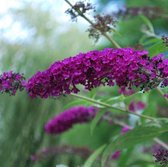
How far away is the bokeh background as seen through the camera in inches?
142

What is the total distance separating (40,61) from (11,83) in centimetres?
317

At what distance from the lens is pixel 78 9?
111 centimetres

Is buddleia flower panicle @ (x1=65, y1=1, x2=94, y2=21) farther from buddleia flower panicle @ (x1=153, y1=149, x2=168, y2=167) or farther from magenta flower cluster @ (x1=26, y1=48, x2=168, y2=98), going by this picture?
buddleia flower panicle @ (x1=153, y1=149, x2=168, y2=167)

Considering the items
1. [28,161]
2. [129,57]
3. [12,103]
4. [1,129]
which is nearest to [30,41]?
[12,103]

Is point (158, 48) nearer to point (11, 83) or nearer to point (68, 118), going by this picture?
point (11, 83)

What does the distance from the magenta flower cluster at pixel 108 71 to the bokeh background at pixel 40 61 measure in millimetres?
2480

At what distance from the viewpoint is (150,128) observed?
118 centimetres

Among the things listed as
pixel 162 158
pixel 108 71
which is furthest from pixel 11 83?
pixel 162 158

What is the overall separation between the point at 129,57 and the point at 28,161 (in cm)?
204

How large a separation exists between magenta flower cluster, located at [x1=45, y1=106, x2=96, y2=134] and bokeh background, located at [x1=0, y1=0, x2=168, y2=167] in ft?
5.57

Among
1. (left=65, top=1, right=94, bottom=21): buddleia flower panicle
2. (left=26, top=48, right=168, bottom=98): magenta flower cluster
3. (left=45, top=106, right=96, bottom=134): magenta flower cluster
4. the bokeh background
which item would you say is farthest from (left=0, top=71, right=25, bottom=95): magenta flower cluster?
the bokeh background

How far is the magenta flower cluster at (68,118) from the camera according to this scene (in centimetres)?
163

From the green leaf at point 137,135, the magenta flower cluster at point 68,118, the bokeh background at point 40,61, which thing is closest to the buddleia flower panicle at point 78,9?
the green leaf at point 137,135

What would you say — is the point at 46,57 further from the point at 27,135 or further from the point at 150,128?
the point at 150,128
